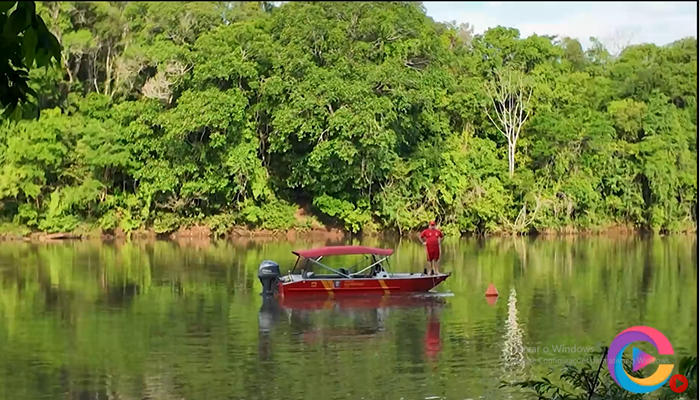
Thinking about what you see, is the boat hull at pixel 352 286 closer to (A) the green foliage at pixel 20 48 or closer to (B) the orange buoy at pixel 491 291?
(B) the orange buoy at pixel 491 291

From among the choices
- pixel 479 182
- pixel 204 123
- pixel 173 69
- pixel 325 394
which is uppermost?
pixel 173 69

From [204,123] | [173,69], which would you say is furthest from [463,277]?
[173,69]

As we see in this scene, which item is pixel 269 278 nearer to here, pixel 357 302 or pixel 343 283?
pixel 343 283

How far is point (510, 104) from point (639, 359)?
2192 centimetres

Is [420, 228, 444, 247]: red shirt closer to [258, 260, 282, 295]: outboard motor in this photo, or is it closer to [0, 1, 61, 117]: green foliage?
[258, 260, 282, 295]: outboard motor

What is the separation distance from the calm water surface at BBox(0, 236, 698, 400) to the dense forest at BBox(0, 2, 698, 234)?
8.16m

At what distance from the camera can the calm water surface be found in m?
9.45

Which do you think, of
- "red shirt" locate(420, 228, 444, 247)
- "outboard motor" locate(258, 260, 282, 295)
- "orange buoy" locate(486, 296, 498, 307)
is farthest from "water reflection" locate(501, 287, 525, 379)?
"outboard motor" locate(258, 260, 282, 295)

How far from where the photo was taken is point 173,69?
2881cm

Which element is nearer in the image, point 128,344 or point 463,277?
point 128,344

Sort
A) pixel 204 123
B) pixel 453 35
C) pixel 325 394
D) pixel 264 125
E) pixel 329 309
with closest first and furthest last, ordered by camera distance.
Result: pixel 325 394 → pixel 329 309 → pixel 204 123 → pixel 264 125 → pixel 453 35

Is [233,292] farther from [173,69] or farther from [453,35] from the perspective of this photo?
[453,35]

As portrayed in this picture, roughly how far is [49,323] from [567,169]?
21.8 meters

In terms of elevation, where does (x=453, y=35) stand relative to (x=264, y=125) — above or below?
above
